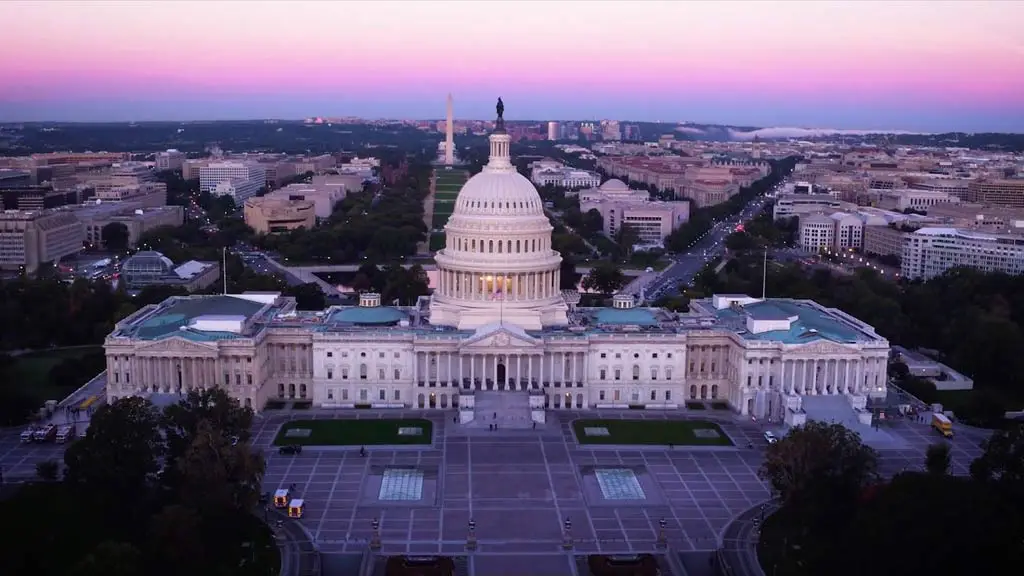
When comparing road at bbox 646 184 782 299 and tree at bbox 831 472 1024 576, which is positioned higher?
tree at bbox 831 472 1024 576

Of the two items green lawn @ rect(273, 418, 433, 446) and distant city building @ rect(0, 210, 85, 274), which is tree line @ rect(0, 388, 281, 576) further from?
distant city building @ rect(0, 210, 85, 274)

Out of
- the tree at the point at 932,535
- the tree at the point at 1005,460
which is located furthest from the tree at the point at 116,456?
the tree at the point at 1005,460

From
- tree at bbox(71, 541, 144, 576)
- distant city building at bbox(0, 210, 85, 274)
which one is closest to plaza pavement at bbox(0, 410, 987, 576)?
tree at bbox(71, 541, 144, 576)

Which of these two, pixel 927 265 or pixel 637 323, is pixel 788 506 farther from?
pixel 927 265

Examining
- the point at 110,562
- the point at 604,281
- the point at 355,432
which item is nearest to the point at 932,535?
the point at 110,562

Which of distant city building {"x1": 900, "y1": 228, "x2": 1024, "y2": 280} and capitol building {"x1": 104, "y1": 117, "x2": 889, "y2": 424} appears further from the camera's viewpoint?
distant city building {"x1": 900, "y1": 228, "x2": 1024, "y2": 280}

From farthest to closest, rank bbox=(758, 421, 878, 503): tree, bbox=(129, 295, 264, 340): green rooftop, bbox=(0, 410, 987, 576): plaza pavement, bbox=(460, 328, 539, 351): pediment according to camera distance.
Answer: bbox=(460, 328, 539, 351): pediment → bbox=(129, 295, 264, 340): green rooftop → bbox=(0, 410, 987, 576): plaza pavement → bbox=(758, 421, 878, 503): tree

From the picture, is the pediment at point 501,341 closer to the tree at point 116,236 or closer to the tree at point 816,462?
the tree at point 816,462
